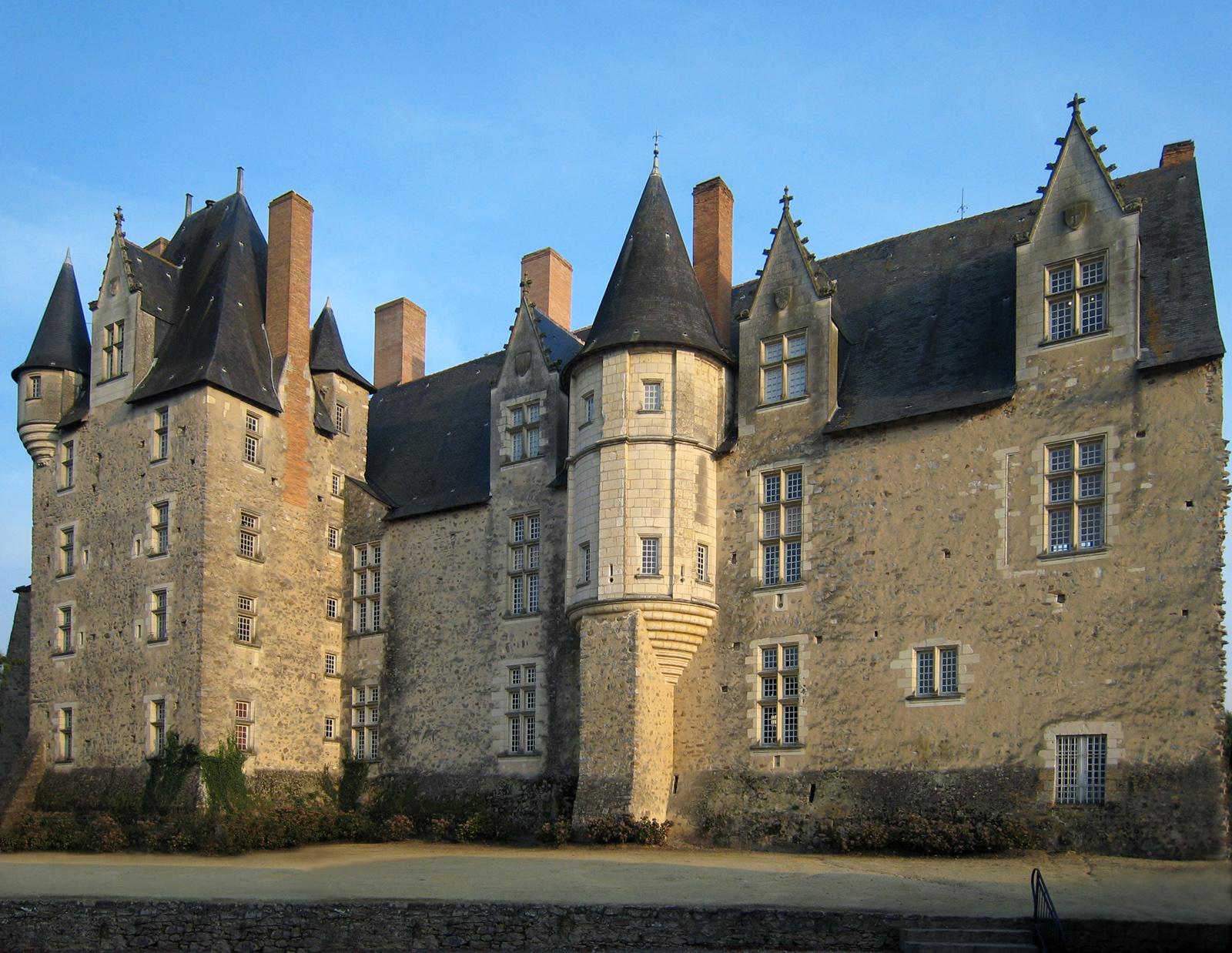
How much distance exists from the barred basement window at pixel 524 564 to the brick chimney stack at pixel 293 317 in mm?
5853

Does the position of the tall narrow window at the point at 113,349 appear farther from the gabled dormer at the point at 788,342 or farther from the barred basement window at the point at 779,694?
the barred basement window at the point at 779,694

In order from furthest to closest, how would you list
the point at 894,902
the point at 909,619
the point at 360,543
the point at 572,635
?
the point at 360,543 < the point at 572,635 < the point at 909,619 < the point at 894,902

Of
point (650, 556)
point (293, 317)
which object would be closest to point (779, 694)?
point (650, 556)

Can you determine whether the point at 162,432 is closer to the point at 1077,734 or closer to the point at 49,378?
the point at 49,378

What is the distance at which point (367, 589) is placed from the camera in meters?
31.1

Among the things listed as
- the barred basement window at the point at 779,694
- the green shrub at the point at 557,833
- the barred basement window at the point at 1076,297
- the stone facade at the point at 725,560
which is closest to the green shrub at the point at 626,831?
the stone facade at the point at 725,560

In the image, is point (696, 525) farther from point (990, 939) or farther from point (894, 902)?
point (990, 939)

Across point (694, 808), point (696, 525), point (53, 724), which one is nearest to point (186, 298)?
point (53, 724)

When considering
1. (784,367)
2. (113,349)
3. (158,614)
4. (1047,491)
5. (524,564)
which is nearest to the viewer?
(1047,491)

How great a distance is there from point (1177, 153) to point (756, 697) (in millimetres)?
12935

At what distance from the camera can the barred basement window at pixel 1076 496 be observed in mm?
20906

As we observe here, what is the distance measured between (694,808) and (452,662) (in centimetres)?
759

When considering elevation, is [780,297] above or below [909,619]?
above

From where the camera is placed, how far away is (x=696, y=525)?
24859 millimetres
